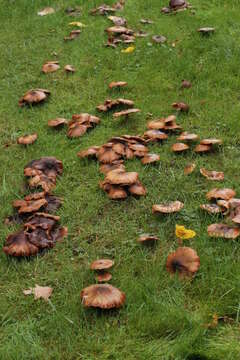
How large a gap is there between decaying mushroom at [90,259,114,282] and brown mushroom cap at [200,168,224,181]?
133 cm

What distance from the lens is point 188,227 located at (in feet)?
12.6

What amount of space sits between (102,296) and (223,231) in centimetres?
102

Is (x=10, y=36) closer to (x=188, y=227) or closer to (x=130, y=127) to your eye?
(x=130, y=127)

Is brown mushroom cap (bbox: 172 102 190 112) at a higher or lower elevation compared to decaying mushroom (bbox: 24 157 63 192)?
higher

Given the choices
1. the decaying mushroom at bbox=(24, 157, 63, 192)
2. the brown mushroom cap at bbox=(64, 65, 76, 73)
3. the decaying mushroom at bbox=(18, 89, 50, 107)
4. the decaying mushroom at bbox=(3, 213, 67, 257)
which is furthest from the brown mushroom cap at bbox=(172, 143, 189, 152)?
the brown mushroom cap at bbox=(64, 65, 76, 73)

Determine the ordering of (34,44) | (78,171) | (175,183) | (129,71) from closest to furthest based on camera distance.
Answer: (175,183) → (78,171) → (129,71) → (34,44)

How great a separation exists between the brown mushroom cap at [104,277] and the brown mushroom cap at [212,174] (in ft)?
4.66

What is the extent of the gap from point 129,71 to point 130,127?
4.51 feet

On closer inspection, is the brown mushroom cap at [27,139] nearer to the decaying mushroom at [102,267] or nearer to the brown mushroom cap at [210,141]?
the brown mushroom cap at [210,141]

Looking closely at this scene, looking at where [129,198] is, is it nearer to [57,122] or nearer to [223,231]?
[223,231]

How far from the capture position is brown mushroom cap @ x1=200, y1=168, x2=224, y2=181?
435 cm

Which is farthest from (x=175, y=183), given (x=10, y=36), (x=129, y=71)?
(x=10, y=36)

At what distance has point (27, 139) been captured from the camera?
203 inches

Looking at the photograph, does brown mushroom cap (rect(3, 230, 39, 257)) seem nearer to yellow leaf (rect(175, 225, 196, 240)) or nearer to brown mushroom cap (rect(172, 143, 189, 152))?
yellow leaf (rect(175, 225, 196, 240))
